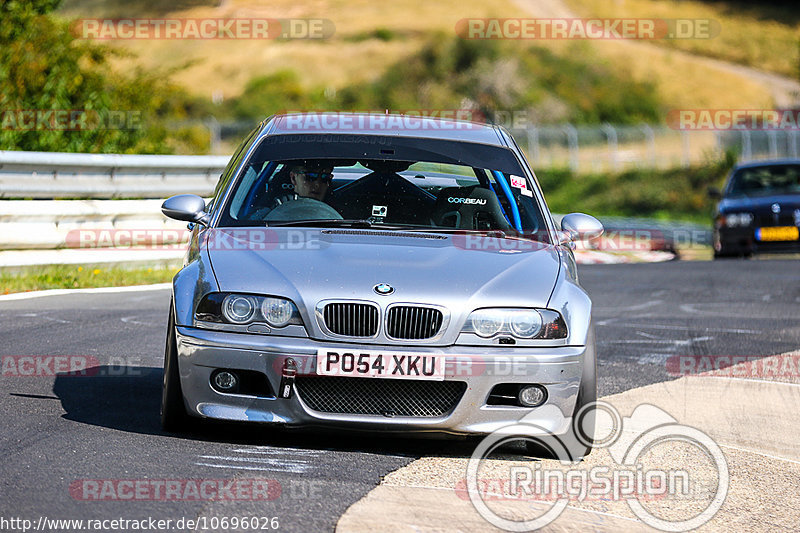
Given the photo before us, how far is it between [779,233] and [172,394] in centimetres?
1496

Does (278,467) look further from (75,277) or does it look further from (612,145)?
(612,145)

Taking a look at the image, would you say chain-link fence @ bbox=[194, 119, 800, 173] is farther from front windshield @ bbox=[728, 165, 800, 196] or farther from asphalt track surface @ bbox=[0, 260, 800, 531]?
asphalt track surface @ bbox=[0, 260, 800, 531]

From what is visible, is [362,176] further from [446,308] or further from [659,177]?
[659,177]

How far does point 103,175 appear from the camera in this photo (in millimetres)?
12406

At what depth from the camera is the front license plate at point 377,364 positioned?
5195mm

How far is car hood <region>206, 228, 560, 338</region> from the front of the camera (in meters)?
5.34

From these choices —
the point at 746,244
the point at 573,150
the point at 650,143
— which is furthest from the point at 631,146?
the point at 746,244

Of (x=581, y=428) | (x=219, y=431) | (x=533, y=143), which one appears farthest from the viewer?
(x=533, y=143)

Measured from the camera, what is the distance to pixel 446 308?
17.5ft

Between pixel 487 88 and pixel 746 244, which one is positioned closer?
pixel 746 244

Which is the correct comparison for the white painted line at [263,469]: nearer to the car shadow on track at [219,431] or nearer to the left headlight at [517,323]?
the car shadow on track at [219,431]

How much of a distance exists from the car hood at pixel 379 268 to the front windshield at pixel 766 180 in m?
14.8

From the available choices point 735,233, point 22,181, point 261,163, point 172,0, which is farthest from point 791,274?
point 172,0

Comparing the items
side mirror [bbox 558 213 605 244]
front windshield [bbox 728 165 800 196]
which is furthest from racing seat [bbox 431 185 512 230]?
front windshield [bbox 728 165 800 196]
